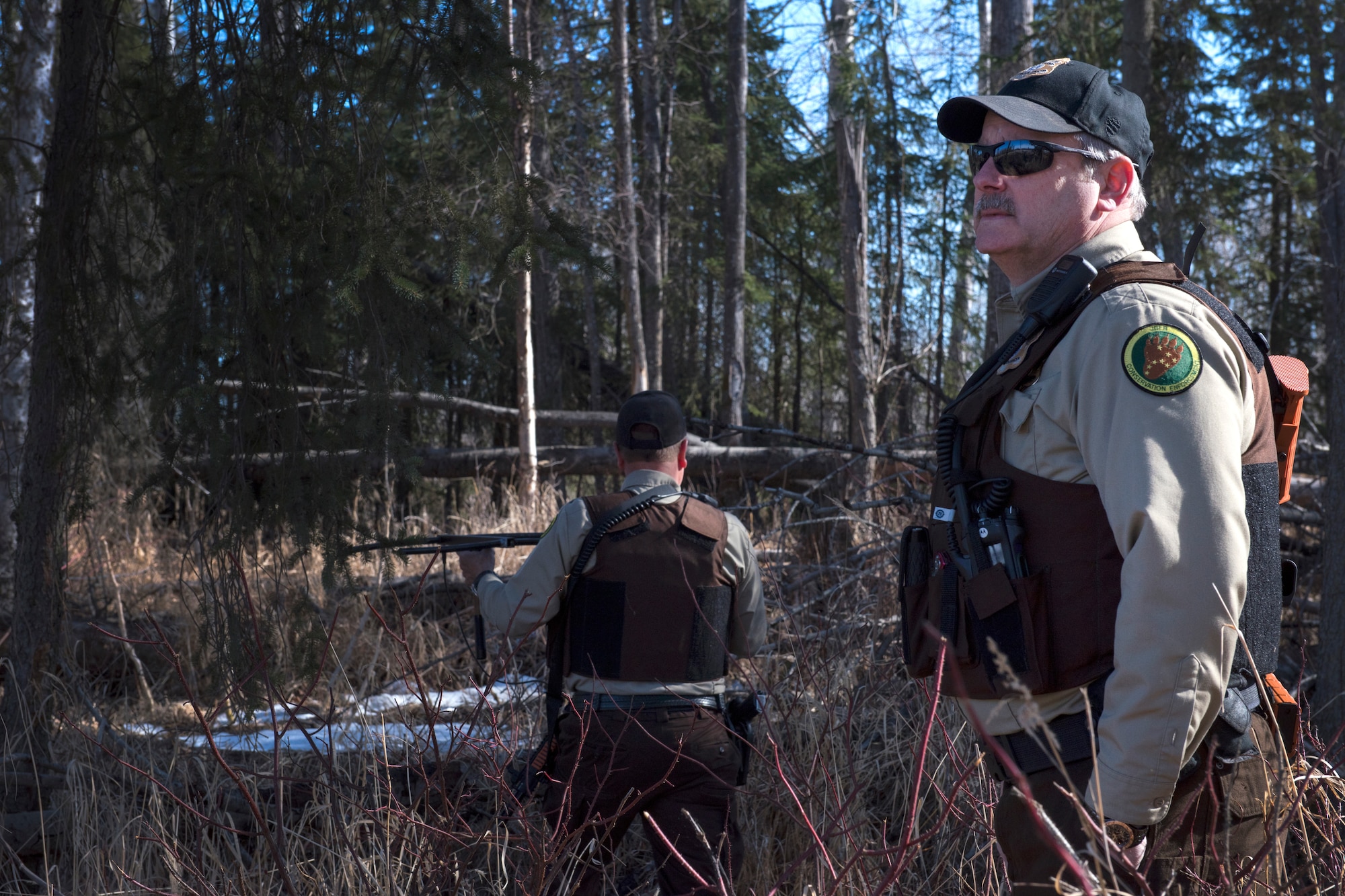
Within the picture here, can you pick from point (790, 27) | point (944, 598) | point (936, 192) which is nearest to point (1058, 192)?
point (944, 598)

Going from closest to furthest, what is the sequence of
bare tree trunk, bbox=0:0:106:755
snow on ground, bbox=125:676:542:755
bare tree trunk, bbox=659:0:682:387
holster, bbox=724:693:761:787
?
holster, bbox=724:693:761:787, bare tree trunk, bbox=0:0:106:755, snow on ground, bbox=125:676:542:755, bare tree trunk, bbox=659:0:682:387

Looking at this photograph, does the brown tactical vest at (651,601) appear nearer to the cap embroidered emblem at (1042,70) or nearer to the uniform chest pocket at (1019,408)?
the uniform chest pocket at (1019,408)

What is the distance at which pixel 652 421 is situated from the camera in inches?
136

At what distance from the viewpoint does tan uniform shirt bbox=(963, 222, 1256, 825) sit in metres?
1.58

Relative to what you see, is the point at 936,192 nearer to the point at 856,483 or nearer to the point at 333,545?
the point at 856,483

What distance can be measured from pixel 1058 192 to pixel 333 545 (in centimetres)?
279

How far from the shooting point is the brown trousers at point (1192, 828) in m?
1.77

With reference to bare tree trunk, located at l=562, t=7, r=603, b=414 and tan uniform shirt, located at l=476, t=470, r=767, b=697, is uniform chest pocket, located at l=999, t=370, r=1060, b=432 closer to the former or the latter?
tan uniform shirt, located at l=476, t=470, r=767, b=697

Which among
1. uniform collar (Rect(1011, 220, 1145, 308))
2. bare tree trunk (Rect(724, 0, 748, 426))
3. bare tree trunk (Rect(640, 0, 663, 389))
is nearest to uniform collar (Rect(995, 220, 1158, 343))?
uniform collar (Rect(1011, 220, 1145, 308))

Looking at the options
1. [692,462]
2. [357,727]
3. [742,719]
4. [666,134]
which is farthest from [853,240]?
[742,719]

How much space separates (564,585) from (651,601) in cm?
29

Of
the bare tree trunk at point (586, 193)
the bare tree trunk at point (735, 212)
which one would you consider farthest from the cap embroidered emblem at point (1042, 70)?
the bare tree trunk at point (735, 212)

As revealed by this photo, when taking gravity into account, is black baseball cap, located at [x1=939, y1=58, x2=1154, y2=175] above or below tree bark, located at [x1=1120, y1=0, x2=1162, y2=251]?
below

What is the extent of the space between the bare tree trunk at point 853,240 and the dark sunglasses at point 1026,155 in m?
8.90
